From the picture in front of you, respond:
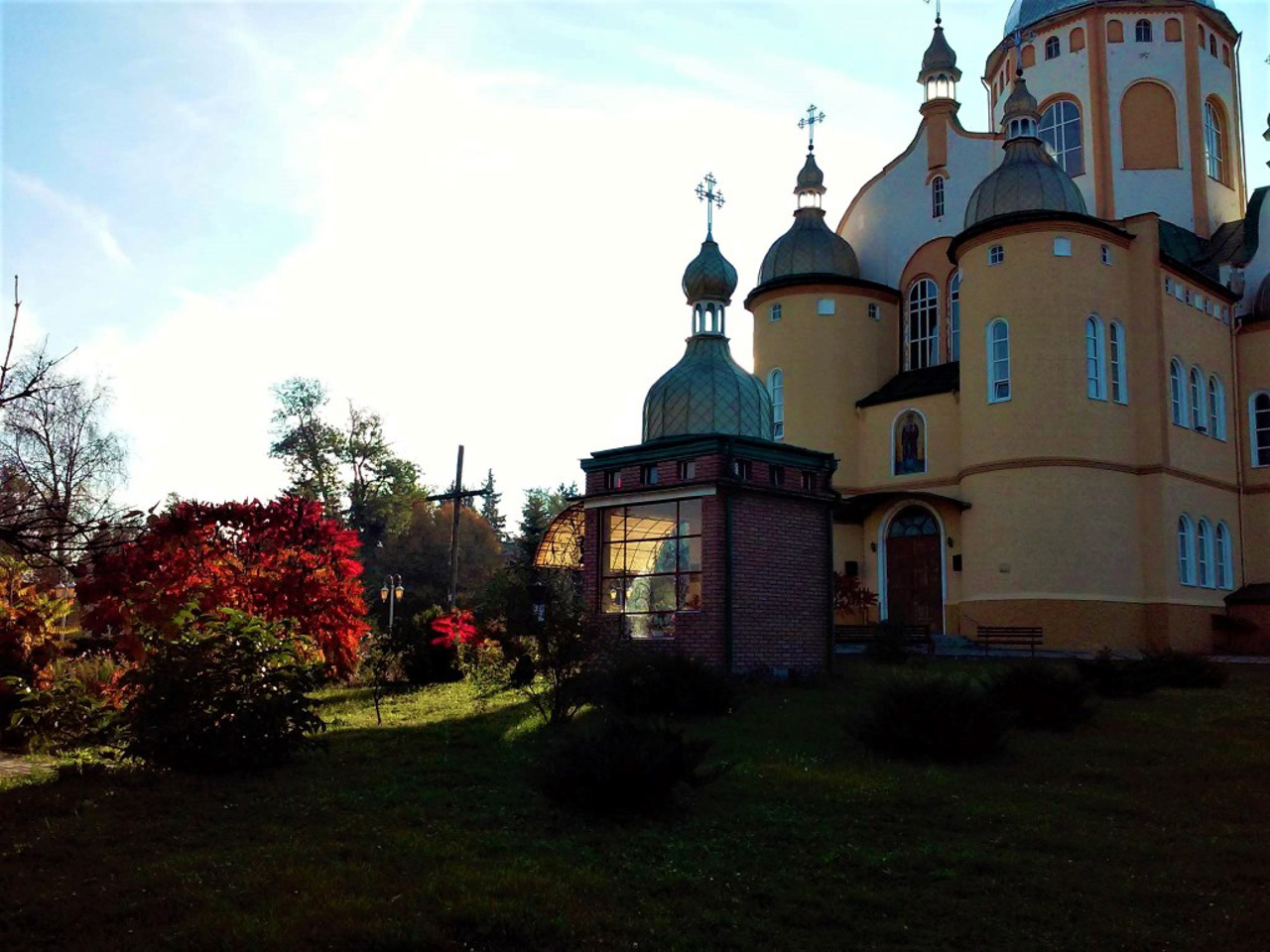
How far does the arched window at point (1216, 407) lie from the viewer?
28.5 metres

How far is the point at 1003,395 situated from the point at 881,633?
6.81m

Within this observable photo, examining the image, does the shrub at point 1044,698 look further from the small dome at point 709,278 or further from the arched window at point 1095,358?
the arched window at point 1095,358

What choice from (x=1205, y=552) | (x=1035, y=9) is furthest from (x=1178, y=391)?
(x=1035, y=9)

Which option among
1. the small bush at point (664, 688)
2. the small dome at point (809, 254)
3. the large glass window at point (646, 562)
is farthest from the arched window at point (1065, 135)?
the small bush at point (664, 688)

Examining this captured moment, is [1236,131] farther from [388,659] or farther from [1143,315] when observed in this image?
[388,659]

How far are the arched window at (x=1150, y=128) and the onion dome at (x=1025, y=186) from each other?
4216 millimetres

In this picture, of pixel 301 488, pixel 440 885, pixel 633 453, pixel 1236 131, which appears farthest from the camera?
pixel 301 488

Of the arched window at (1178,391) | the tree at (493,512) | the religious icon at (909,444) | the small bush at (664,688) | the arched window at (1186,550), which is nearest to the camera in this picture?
the small bush at (664,688)

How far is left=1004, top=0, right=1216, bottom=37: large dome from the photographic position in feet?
102

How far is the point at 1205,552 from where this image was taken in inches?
1079

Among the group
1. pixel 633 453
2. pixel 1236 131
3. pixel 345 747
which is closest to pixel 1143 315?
pixel 1236 131

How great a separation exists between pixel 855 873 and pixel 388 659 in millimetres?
11992

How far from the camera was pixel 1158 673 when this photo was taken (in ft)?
51.3

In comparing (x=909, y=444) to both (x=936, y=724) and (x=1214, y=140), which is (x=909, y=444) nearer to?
(x=1214, y=140)
